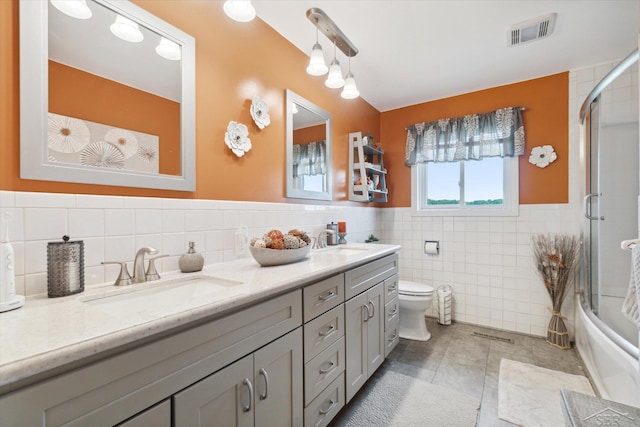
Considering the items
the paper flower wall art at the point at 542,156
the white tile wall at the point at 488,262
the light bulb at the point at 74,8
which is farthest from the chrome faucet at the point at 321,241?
the paper flower wall art at the point at 542,156

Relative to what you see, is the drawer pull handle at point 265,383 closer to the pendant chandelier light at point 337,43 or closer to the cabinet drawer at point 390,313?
the cabinet drawer at point 390,313

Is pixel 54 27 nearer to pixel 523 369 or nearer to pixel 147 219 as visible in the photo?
pixel 147 219

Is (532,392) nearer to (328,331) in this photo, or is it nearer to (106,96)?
(328,331)

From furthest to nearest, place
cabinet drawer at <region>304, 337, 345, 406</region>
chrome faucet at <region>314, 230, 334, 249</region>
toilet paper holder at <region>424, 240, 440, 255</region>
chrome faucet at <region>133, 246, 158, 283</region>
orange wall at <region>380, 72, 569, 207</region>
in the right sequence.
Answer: toilet paper holder at <region>424, 240, 440, 255</region> → orange wall at <region>380, 72, 569, 207</region> → chrome faucet at <region>314, 230, 334, 249</region> → cabinet drawer at <region>304, 337, 345, 406</region> → chrome faucet at <region>133, 246, 158, 283</region>

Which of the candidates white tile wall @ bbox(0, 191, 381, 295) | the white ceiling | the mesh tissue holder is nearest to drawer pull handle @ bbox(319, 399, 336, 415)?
white tile wall @ bbox(0, 191, 381, 295)

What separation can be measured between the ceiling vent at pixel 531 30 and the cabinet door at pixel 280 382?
248 cm

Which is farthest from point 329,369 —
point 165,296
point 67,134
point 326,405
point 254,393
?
point 67,134

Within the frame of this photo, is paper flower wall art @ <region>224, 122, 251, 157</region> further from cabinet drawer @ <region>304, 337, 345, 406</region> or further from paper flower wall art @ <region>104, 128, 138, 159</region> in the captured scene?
cabinet drawer @ <region>304, 337, 345, 406</region>

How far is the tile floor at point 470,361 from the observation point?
1812 millimetres

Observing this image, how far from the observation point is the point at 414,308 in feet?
8.45

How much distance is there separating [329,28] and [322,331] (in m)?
1.79

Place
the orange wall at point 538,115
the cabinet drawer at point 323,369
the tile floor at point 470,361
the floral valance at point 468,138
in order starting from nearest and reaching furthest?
1. the cabinet drawer at point 323,369
2. the tile floor at point 470,361
3. the orange wall at point 538,115
4. the floral valance at point 468,138

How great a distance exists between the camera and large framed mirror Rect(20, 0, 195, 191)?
997 mm

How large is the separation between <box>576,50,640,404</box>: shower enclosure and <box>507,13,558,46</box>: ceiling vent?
0.53m
